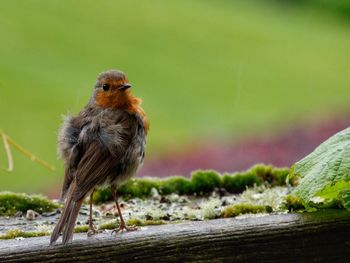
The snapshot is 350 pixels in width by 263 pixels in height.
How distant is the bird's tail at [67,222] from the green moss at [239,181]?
991 mm

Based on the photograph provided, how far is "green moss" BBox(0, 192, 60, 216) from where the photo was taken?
4301mm

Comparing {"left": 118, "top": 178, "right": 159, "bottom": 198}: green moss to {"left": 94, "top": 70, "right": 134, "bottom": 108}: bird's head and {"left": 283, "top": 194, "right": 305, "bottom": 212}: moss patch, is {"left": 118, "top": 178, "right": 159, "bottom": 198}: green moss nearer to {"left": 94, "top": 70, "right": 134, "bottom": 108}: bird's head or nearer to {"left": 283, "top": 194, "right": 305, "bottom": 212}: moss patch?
{"left": 94, "top": 70, "right": 134, "bottom": 108}: bird's head

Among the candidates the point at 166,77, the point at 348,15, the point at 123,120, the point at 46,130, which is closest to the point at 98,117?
the point at 123,120

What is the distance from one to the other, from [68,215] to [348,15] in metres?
18.3

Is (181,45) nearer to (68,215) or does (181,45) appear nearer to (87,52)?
(87,52)

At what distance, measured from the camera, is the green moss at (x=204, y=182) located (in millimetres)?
4566

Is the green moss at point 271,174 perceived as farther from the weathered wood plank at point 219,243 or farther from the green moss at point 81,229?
the green moss at point 81,229

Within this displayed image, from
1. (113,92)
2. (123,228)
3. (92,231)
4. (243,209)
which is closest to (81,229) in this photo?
(92,231)

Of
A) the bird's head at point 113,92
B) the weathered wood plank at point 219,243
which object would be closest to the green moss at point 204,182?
the bird's head at point 113,92

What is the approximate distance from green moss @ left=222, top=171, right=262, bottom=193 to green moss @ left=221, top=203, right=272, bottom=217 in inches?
24.2

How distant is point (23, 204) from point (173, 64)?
55.1 ft

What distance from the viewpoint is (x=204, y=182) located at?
15.0 ft

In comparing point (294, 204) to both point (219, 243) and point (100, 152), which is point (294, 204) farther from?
point (100, 152)

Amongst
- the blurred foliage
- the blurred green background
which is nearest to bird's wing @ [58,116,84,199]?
the blurred foliage
